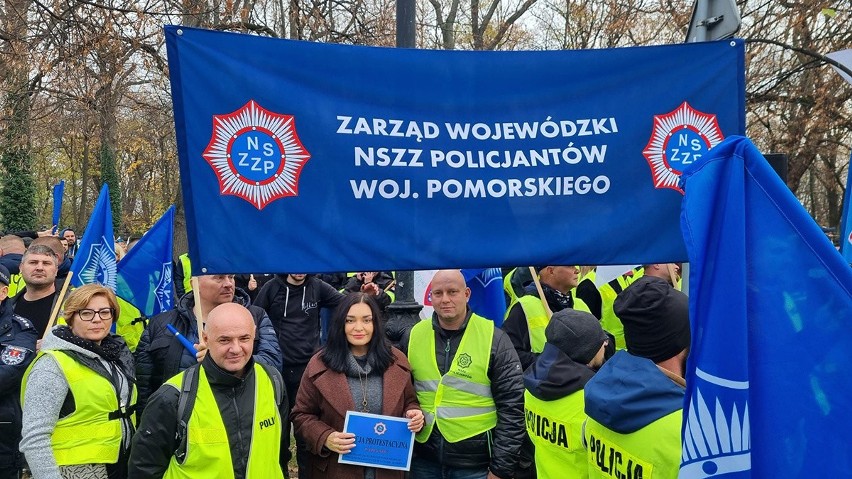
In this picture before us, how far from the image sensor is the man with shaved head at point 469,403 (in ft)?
12.7

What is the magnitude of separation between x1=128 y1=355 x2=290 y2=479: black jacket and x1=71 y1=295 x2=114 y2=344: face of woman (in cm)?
71

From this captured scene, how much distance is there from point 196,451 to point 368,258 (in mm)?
1072

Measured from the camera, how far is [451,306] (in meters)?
4.02

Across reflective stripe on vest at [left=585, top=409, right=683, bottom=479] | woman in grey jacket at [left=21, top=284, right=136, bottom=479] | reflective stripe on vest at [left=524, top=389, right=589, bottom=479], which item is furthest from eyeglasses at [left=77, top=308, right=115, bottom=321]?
reflective stripe on vest at [left=585, top=409, right=683, bottom=479]

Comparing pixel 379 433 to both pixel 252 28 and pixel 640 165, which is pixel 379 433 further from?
pixel 252 28

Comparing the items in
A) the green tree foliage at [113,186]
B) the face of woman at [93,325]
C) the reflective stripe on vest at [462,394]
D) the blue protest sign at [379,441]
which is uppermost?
the green tree foliage at [113,186]

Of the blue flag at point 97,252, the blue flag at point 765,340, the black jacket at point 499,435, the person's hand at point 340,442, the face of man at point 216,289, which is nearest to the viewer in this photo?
the blue flag at point 765,340

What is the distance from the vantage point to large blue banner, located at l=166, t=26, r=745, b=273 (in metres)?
3.07

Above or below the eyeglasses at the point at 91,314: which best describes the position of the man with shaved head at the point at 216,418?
below

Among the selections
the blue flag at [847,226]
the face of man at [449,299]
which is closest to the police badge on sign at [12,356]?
the face of man at [449,299]

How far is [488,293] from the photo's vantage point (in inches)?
230

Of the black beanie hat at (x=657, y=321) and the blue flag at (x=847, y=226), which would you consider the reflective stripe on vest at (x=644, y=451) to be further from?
the blue flag at (x=847, y=226)

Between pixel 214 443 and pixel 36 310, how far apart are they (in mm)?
2736

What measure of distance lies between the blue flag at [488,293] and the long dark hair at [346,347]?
73.1 inches
